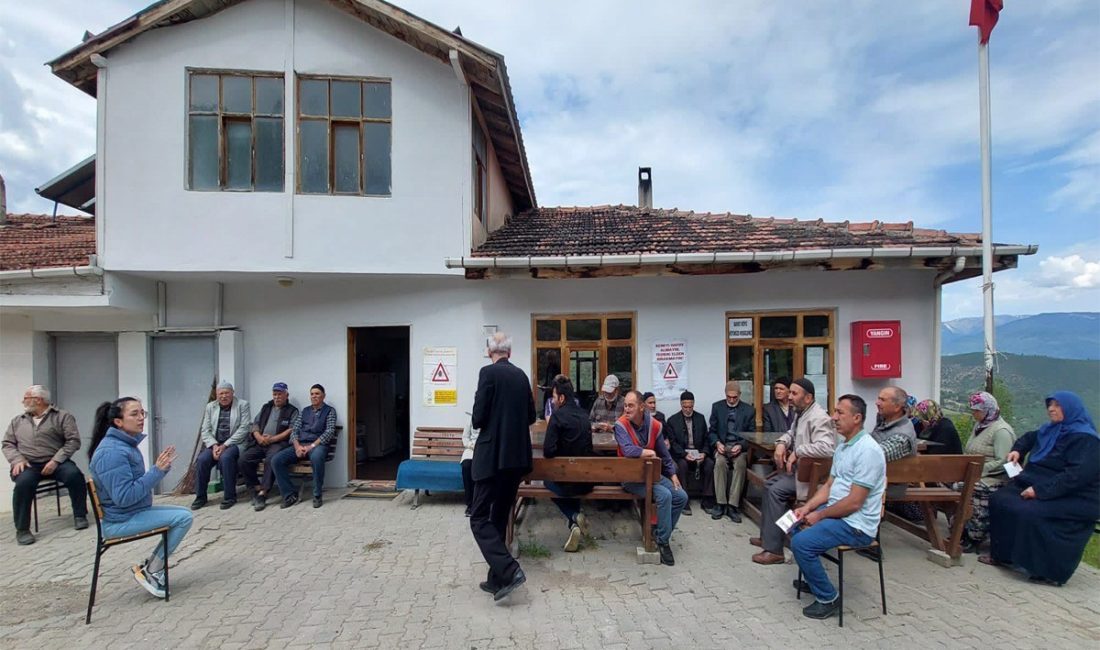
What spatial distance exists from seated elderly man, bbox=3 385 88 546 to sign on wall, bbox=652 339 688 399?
678 cm

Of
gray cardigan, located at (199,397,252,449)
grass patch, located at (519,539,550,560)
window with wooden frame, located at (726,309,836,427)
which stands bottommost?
grass patch, located at (519,539,550,560)

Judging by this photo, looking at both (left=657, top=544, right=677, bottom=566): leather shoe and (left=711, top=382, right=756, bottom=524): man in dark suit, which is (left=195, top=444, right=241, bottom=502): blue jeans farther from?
(left=711, top=382, right=756, bottom=524): man in dark suit

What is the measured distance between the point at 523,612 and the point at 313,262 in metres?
4.87

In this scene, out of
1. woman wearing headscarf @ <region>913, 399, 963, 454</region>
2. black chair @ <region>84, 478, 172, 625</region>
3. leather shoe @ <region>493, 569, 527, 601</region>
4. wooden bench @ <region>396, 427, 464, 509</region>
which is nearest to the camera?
black chair @ <region>84, 478, 172, 625</region>

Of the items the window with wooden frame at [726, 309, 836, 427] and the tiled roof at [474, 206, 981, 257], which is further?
the window with wooden frame at [726, 309, 836, 427]

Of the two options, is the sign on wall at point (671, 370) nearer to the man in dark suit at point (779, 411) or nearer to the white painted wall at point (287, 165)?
the man in dark suit at point (779, 411)

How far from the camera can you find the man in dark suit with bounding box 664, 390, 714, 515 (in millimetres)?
5762

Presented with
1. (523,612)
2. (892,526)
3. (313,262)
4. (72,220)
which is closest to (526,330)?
(313,262)

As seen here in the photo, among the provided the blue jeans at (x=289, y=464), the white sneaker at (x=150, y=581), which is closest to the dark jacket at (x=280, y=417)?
the blue jeans at (x=289, y=464)

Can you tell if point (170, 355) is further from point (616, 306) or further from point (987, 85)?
point (987, 85)

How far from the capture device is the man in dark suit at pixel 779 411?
5.77 m

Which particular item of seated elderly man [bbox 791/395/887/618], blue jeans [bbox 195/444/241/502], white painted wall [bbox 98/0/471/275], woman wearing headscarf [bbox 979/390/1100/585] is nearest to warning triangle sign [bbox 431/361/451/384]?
white painted wall [bbox 98/0/471/275]

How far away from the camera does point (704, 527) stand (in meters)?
5.18

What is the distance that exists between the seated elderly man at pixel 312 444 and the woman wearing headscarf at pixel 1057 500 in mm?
6981
